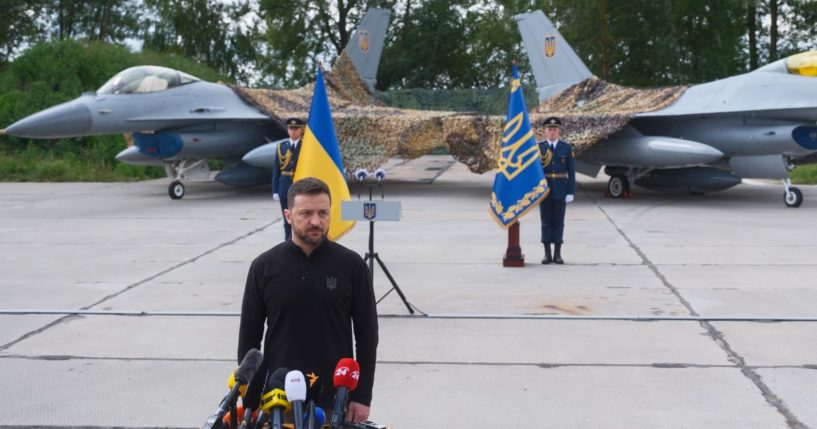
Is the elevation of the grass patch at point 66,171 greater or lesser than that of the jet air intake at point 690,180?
lesser

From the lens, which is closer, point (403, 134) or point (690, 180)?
point (690, 180)

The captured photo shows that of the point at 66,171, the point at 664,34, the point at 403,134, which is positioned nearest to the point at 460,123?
the point at 403,134

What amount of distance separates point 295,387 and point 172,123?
1517 centimetres

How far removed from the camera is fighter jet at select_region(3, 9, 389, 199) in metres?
15.9

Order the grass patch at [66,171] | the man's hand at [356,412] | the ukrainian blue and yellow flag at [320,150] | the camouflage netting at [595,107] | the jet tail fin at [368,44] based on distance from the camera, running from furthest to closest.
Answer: the grass patch at [66,171]
the jet tail fin at [368,44]
the camouflage netting at [595,107]
the ukrainian blue and yellow flag at [320,150]
the man's hand at [356,412]

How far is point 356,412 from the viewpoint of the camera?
286 cm

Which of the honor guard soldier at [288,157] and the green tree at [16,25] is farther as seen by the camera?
the green tree at [16,25]

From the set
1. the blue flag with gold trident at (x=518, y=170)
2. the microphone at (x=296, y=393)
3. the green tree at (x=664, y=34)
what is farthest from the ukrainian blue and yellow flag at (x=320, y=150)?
the green tree at (x=664, y=34)

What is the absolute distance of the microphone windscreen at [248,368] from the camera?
100 inches

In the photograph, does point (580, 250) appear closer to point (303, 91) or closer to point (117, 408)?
point (117, 408)

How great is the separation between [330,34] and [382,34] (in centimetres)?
2093

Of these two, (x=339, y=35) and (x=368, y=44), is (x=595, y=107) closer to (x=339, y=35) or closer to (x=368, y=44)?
(x=368, y=44)

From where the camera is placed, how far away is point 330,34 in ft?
145

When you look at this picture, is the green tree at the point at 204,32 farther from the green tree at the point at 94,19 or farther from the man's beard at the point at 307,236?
the man's beard at the point at 307,236
